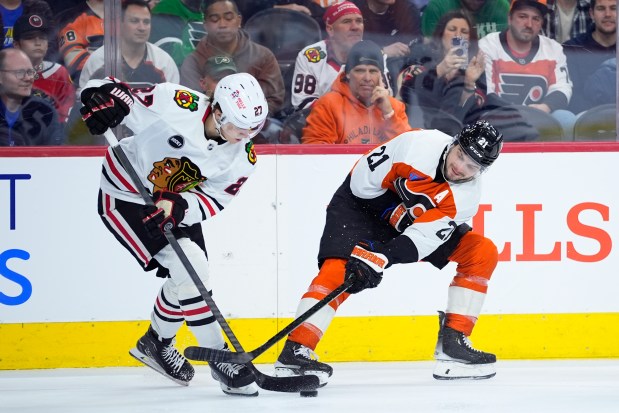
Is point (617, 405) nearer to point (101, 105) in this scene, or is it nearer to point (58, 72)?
point (101, 105)

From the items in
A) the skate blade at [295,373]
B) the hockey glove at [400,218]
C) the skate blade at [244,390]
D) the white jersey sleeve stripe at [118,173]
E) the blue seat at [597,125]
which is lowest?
the skate blade at [244,390]

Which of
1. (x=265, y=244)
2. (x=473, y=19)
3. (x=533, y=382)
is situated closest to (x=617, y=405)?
(x=533, y=382)

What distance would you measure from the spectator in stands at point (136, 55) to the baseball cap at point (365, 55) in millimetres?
754

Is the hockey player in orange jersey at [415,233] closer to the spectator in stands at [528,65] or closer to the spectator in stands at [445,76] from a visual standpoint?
the spectator in stands at [445,76]

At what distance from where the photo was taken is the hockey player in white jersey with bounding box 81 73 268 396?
11.3ft

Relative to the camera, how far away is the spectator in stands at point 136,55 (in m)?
4.43

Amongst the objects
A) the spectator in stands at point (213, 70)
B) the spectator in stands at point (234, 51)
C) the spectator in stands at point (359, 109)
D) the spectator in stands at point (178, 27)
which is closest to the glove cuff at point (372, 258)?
the spectator in stands at point (359, 109)

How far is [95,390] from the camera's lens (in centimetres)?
372

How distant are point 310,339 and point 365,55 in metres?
1.51

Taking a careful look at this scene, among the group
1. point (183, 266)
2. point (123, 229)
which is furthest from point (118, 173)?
point (183, 266)

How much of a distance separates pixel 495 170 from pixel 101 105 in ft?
5.55

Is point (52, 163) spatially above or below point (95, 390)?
above

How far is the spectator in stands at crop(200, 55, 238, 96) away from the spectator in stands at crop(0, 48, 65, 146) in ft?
2.02

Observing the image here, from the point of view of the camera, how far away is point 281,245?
14.3ft
